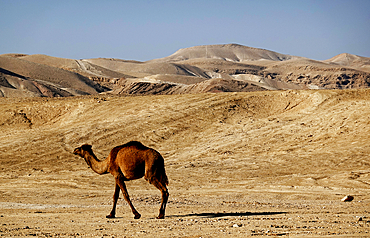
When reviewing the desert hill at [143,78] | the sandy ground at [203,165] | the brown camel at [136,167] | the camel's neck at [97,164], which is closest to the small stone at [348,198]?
the sandy ground at [203,165]

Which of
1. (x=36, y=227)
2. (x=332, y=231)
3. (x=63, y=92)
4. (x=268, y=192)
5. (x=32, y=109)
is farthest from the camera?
(x=63, y=92)

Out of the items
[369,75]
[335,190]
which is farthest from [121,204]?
[369,75]

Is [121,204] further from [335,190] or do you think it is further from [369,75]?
[369,75]

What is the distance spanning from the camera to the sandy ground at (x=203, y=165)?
9859 mm

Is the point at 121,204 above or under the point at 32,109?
under

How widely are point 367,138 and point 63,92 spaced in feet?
167

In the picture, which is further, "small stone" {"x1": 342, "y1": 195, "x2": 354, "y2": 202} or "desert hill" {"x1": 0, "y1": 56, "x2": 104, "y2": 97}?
"desert hill" {"x1": 0, "y1": 56, "x2": 104, "y2": 97}

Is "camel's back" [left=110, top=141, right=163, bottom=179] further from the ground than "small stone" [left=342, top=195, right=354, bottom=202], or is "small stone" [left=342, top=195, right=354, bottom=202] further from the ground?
"camel's back" [left=110, top=141, right=163, bottom=179]

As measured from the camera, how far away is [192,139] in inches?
1156

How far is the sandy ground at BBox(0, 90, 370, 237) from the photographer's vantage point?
A: 9.86 meters

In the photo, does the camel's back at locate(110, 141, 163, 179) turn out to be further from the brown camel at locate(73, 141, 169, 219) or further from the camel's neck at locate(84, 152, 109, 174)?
the camel's neck at locate(84, 152, 109, 174)

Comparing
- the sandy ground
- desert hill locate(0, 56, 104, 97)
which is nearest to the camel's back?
the sandy ground

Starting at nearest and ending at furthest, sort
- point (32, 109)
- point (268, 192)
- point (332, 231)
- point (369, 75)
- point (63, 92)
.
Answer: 1. point (332, 231)
2. point (268, 192)
3. point (32, 109)
4. point (63, 92)
5. point (369, 75)

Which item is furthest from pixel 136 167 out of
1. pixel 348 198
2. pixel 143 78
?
pixel 143 78
